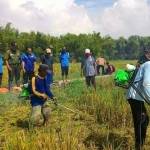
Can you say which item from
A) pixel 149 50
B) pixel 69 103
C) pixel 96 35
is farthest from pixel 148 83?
pixel 96 35

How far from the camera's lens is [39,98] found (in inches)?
386

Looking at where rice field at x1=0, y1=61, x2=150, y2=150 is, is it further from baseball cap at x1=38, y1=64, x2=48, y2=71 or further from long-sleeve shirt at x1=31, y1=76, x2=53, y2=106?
baseball cap at x1=38, y1=64, x2=48, y2=71

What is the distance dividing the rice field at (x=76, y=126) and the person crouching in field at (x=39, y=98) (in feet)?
0.78

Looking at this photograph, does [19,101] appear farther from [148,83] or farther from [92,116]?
[148,83]

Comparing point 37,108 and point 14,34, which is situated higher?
point 14,34

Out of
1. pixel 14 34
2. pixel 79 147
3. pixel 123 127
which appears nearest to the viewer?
pixel 79 147

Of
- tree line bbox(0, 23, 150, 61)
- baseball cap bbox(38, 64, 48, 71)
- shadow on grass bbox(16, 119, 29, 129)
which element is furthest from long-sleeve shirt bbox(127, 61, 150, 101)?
tree line bbox(0, 23, 150, 61)

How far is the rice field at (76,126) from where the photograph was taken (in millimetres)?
6848

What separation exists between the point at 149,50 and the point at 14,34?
6204 centimetres

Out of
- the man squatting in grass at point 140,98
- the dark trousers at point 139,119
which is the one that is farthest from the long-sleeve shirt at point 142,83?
the dark trousers at point 139,119

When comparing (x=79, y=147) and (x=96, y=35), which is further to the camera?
(x=96, y=35)

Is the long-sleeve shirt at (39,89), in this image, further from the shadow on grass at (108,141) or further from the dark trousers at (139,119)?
the dark trousers at (139,119)

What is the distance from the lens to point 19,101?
12.8 meters

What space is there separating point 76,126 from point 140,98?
98.1 inches
